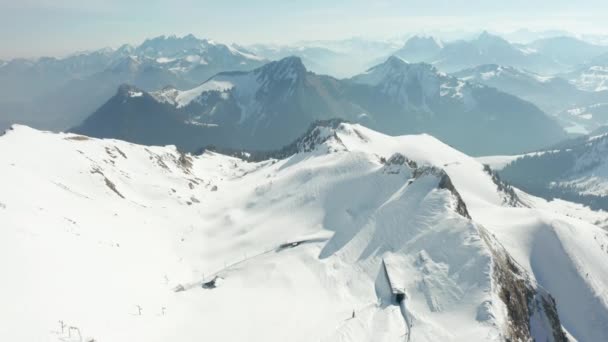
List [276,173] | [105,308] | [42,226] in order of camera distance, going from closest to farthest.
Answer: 1. [105,308]
2. [42,226]
3. [276,173]

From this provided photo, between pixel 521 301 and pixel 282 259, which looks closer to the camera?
pixel 521 301

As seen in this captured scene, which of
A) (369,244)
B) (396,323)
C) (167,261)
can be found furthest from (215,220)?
(396,323)

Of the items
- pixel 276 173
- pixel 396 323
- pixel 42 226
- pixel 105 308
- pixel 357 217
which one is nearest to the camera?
pixel 105 308

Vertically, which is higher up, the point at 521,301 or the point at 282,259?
the point at 521,301

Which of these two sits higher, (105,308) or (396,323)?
(105,308)

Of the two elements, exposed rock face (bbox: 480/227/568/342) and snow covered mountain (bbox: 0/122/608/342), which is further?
exposed rock face (bbox: 480/227/568/342)

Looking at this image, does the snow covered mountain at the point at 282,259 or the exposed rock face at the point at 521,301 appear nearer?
the snow covered mountain at the point at 282,259

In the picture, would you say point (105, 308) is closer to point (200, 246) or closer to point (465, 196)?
point (200, 246)

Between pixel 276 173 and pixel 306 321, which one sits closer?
pixel 306 321
